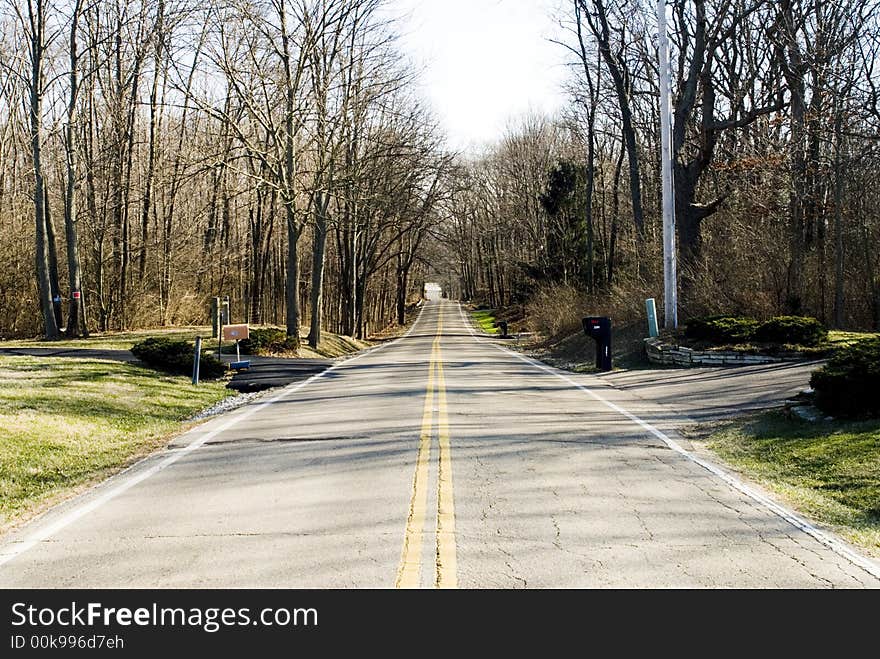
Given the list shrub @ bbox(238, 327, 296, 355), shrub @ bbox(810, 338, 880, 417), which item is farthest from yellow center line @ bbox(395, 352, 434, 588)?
shrub @ bbox(238, 327, 296, 355)

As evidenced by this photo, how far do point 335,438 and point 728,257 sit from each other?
66.1 ft

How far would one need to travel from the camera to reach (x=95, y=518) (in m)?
7.34

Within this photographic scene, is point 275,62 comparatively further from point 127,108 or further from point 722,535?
point 722,535

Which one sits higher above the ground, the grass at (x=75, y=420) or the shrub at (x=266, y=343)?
the shrub at (x=266, y=343)

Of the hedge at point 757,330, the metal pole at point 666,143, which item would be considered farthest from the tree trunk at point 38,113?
the hedge at point 757,330

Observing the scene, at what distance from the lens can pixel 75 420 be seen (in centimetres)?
1281

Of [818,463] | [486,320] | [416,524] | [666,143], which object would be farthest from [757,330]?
[486,320]

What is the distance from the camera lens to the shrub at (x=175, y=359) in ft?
67.2

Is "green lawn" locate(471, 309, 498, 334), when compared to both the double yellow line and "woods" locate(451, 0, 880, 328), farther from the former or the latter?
the double yellow line

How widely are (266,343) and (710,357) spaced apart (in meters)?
15.6

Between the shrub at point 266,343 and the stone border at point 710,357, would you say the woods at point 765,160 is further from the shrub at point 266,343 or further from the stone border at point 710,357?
the shrub at point 266,343

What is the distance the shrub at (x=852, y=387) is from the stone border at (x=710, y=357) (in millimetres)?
8246

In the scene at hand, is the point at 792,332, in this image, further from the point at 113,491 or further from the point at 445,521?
the point at 113,491

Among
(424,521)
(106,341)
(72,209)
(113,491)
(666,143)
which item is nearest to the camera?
(424,521)
